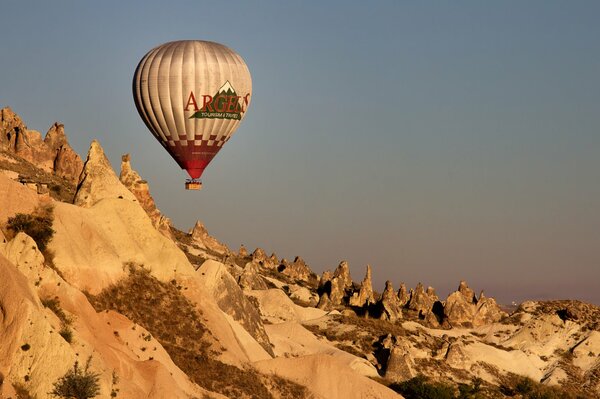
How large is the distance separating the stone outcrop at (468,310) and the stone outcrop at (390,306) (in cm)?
473

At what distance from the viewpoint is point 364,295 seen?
125 metres

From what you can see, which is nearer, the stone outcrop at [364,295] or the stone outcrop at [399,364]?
the stone outcrop at [399,364]

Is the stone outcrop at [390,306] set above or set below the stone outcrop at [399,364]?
above

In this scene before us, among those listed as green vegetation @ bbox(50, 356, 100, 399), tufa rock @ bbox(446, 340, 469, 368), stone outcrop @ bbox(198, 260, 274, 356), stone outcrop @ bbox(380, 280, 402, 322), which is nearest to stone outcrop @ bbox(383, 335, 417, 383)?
tufa rock @ bbox(446, 340, 469, 368)

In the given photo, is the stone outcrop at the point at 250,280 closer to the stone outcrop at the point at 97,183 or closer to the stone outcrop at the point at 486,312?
the stone outcrop at the point at 486,312

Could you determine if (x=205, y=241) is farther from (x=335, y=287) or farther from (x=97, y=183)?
(x=97, y=183)

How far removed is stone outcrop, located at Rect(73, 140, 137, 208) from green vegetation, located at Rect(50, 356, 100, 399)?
20.7m

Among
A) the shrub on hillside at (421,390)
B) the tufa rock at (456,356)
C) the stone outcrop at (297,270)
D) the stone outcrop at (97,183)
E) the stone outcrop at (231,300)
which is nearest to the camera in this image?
the stone outcrop at (97,183)

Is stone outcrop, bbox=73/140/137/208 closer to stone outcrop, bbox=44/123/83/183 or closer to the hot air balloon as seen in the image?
the hot air balloon

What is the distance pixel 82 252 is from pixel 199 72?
29649 millimetres

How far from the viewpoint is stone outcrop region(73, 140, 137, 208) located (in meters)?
73.4

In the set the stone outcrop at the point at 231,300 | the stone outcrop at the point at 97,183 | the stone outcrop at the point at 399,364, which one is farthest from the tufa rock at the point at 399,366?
the stone outcrop at the point at 97,183

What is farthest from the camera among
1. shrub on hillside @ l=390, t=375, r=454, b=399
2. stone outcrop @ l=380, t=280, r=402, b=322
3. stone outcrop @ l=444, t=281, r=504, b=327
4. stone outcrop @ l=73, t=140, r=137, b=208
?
stone outcrop @ l=444, t=281, r=504, b=327

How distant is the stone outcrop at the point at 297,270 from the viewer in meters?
Answer: 159
